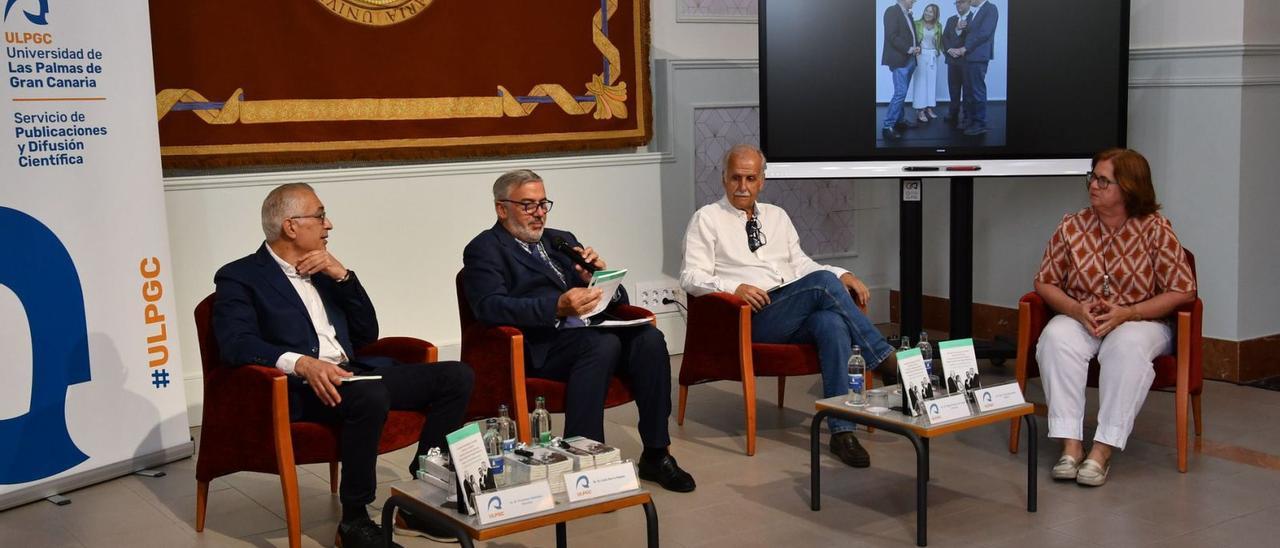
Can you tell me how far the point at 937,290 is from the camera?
264 inches

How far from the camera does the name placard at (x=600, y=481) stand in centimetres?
276

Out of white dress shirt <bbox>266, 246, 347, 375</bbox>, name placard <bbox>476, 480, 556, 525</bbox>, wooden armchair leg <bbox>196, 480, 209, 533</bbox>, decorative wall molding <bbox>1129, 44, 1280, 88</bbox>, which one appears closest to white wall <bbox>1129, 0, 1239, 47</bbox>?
decorative wall molding <bbox>1129, 44, 1280, 88</bbox>

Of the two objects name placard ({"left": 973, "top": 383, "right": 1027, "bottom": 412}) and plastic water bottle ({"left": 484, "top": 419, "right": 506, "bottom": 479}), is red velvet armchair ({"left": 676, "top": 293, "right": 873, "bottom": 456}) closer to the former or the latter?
name placard ({"left": 973, "top": 383, "right": 1027, "bottom": 412})

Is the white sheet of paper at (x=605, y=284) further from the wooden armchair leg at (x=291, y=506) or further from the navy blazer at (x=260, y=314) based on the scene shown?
the wooden armchair leg at (x=291, y=506)

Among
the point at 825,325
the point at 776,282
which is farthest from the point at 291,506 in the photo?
the point at 776,282

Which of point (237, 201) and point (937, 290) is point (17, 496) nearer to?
point (237, 201)

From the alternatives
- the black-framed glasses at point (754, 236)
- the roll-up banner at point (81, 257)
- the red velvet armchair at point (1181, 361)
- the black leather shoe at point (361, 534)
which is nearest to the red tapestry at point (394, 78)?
the roll-up banner at point (81, 257)

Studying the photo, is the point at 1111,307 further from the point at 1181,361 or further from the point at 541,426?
the point at 541,426

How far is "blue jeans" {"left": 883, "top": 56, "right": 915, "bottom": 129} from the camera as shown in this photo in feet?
17.7

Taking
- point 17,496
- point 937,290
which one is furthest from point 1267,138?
point 17,496

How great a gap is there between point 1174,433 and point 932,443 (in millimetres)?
893

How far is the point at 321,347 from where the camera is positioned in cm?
369

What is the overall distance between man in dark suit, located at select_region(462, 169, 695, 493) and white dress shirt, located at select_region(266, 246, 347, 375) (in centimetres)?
49

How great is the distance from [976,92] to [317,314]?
2.99 m
